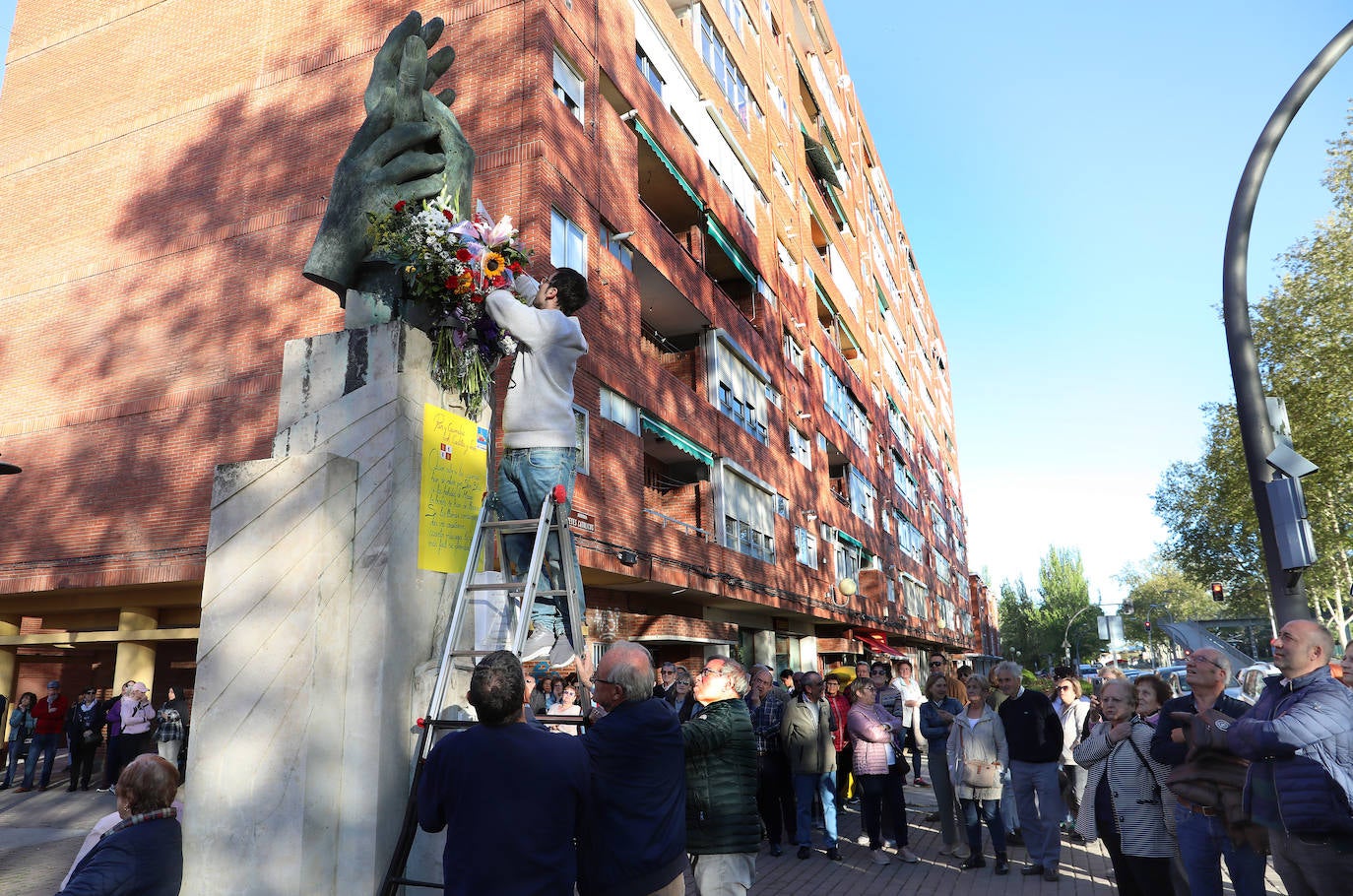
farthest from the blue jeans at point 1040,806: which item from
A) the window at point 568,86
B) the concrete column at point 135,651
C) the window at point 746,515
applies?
the concrete column at point 135,651

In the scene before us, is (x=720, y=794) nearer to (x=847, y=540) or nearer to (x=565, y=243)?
(x=565, y=243)

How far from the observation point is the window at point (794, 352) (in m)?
28.9

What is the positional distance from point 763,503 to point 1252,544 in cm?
3090

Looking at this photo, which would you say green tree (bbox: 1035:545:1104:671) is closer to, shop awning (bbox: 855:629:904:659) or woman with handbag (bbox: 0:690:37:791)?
shop awning (bbox: 855:629:904:659)

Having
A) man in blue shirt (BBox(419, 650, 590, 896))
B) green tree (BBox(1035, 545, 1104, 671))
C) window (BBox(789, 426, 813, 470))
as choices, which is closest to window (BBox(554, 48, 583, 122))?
window (BBox(789, 426, 813, 470))

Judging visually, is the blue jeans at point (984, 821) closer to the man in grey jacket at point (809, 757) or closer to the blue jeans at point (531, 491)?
the man in grey jacket at point (809, 757)

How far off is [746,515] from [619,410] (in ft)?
23.4

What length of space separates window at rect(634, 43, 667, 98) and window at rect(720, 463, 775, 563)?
9291mm

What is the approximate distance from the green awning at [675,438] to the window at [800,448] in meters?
6.67

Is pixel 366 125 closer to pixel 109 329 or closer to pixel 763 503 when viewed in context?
pixel 109 329

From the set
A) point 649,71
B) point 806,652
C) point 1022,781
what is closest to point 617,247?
point 649,71

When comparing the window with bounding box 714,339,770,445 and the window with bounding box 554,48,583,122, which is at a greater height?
the window with bounding box 554,48,583,122

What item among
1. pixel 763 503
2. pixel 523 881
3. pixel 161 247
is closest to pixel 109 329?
pixel 161 247

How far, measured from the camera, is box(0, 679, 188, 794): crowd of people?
13211 millimetres
